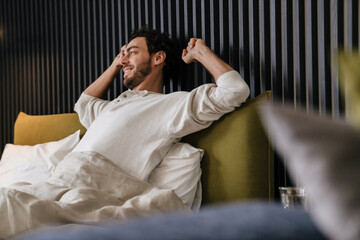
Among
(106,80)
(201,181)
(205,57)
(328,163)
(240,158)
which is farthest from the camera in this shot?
(106,80)

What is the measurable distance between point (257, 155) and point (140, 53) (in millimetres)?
993

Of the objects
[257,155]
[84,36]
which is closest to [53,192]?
[257,155]

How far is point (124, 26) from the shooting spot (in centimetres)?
295

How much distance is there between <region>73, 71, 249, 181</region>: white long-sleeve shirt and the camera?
194cm

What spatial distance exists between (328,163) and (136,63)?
2195 mm

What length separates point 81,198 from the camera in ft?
5.31

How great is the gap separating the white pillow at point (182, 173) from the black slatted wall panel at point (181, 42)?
0.41 m

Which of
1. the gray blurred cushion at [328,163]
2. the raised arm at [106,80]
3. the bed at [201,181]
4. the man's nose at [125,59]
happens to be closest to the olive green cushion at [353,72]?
the gray blurred cushion at [328,163]

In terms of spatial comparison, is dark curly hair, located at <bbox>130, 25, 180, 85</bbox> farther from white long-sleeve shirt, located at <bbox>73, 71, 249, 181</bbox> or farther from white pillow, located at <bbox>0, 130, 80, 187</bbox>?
white pillow, located at <bbox>0, 130, 80, 187</bbox>

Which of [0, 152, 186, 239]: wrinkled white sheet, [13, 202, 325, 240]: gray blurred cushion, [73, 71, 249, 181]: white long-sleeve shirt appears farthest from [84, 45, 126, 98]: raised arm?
[13, 202, 325, 240]: gray blurred cushion

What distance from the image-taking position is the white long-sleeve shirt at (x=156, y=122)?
6.37 feet

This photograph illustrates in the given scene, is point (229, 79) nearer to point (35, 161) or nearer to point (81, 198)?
point (81, 198)

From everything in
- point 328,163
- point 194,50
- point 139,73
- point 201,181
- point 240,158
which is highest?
point 194,50

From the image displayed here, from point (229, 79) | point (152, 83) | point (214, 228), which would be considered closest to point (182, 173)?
point (229, 79)
